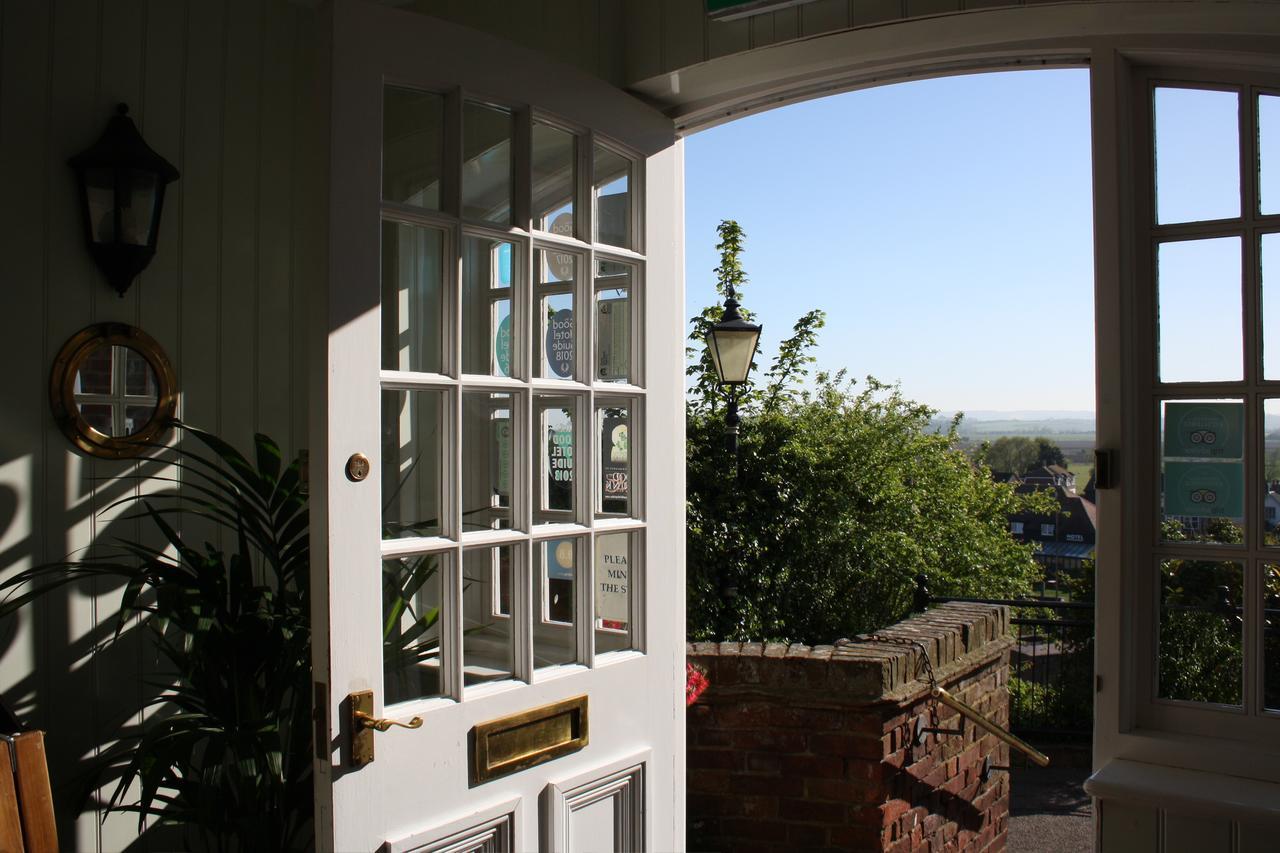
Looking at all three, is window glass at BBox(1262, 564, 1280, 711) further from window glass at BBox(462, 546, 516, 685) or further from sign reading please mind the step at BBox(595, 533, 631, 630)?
window glass at BBox(462, 546, 516, 685)

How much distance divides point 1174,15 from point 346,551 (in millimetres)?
1886

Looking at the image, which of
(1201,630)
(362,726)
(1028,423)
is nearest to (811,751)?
(1201,630)

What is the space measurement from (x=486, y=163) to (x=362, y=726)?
43.9 inches

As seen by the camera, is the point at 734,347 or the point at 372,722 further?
the point at 734,347

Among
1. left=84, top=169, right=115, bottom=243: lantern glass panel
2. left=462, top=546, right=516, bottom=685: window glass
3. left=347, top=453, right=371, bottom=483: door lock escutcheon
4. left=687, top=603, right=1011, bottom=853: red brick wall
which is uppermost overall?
left=84, top=169, right=115, bottom=243: lantern glass panel

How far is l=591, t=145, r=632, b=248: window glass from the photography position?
230 centimetres

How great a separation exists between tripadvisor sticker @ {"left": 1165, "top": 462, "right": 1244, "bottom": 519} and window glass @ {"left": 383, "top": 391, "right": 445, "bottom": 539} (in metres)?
1.51

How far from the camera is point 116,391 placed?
99.0 inches

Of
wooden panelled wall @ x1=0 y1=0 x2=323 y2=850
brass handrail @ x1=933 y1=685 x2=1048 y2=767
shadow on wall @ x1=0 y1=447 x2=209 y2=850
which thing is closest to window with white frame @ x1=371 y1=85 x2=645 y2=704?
wooden panelled wall @ x1=0 y1=0 x2=323 y2=850

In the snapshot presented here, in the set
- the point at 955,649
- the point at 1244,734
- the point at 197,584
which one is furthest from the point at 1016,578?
the point at 197,584

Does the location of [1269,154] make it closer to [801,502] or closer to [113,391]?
[113,391]

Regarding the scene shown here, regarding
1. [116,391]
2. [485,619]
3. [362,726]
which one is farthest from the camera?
[116,391]

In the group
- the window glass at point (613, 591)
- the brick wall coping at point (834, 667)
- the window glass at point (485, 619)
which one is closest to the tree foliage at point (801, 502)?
the brick wall coping at point (834, 667)

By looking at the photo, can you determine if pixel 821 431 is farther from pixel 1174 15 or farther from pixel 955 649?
pixel 1174 15
